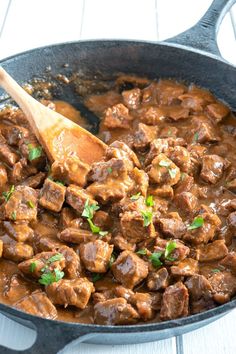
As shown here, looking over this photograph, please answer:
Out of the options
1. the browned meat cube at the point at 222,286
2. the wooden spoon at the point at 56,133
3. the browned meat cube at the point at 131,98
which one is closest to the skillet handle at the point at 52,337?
the browned meat cube at the point at 222,286

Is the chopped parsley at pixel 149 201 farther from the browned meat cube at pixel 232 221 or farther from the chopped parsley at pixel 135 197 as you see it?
the browned meat cube at pixel 232 221

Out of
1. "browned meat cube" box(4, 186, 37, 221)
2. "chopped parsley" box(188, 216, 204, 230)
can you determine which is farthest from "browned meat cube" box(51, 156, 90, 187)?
"chopped parsley" box(188, 216, 204, 230)

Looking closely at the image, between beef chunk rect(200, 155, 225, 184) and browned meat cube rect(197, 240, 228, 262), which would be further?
beef chunk rect(200, 155, 225, 184)

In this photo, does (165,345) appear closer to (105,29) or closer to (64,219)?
(64,219)

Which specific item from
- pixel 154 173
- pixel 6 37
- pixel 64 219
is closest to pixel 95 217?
pixel 64 219

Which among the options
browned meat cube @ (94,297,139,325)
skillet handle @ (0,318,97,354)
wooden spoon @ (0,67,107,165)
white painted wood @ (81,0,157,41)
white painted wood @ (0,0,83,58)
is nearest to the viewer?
skillet handle @ (0,318,97,354)

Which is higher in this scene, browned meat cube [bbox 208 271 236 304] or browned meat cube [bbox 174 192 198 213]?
browned meat cube [bbox 174 192 198 213]

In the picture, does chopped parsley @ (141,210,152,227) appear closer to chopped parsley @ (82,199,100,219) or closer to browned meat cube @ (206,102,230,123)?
chopped parsley @ (82,199,100,219)
